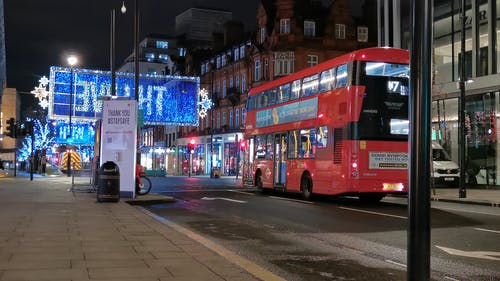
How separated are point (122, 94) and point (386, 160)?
23347 millimetres

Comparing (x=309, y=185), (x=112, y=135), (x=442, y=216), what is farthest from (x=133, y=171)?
(x=442, y=216)

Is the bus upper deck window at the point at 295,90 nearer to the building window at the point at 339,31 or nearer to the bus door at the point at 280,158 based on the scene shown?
the bus door at the point at 280,158

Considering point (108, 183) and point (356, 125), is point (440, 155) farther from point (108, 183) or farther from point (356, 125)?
point (108, 183)

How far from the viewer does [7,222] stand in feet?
39.2

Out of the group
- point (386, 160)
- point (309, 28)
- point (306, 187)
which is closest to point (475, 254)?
point (386, 160)

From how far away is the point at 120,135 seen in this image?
19.5 m

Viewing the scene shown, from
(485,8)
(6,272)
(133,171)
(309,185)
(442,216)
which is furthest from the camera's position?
(485,8)

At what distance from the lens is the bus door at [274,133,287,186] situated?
23078 mm

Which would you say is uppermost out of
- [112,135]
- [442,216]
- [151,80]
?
[151,80]

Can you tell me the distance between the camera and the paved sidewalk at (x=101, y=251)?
6798 mm

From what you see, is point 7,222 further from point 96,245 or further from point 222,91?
point 222,91

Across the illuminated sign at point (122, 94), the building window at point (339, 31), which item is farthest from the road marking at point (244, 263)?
the building window at point (339, 31)

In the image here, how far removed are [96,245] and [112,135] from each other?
10.9 metres

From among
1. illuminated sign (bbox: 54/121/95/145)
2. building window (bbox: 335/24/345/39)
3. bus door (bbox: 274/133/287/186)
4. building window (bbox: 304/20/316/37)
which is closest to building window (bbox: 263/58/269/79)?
building window (bbox: 304/20/316/37)
